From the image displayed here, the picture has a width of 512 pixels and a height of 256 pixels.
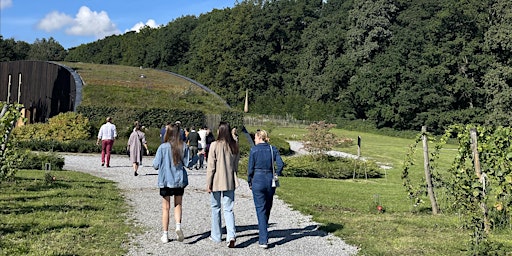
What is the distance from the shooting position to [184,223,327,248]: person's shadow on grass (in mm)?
7551

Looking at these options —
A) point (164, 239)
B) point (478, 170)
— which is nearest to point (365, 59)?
point (478, 170)

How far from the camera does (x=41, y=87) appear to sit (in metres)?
34.3

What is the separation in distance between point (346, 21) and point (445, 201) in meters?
57.6

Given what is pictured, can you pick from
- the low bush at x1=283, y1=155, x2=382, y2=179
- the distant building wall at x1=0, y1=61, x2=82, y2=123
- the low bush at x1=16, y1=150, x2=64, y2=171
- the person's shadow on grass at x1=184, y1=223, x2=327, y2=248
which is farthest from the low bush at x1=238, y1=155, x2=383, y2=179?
the distant building wall at x1=0, y1=61, x2=82, y2=123

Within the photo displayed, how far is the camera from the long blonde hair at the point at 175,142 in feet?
24.5

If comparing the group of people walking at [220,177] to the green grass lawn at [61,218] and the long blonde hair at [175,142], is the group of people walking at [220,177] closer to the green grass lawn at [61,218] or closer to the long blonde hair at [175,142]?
the long blonde hair at [175,142]

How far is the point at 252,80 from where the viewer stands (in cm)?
7125

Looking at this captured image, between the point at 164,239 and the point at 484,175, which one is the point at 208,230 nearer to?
the point at 164,239

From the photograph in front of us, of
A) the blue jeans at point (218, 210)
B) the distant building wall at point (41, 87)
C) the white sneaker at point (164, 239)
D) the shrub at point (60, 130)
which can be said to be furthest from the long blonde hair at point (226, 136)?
the distant building wall at point (41, 87)

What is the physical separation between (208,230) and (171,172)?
1.42 meters

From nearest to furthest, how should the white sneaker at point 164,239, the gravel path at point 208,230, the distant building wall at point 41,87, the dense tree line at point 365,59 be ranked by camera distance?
the gravel path at point 208,230 → the white sneaker at point 164,239 → the distant building wall at point 41,87 → the dense tree line at point 365,59

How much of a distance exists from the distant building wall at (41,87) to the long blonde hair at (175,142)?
25510 millimetres

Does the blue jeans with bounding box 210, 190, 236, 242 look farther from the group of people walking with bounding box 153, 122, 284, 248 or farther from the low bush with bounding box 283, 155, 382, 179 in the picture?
the low bush with bounding box 283, 155, 382, 179

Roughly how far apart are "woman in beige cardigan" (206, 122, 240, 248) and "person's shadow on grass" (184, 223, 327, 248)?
352 mm
